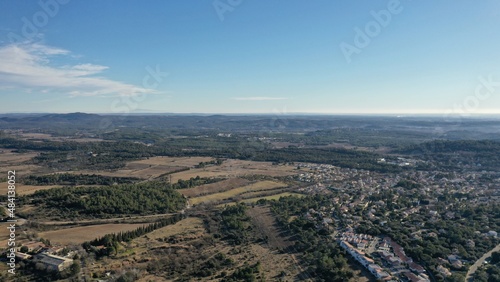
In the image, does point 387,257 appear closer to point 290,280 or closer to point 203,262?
point 290,280

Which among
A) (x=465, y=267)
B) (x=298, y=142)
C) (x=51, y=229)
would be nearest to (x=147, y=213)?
(x=51, y=229)

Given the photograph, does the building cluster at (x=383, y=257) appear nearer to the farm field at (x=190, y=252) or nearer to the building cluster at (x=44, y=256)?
the farm field at (x=190, y=252)

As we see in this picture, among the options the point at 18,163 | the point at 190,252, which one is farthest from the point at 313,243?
the point at 18,163

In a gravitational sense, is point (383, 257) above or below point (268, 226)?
below

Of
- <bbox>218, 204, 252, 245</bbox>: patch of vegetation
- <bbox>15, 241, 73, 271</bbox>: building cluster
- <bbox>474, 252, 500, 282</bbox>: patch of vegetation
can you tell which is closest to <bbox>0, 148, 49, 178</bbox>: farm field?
<bbox>15, 241, 73, 271</bbox>: building cluster

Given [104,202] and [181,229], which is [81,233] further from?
[181,229]

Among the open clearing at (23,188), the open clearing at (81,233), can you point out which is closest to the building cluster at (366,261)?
the open clearing at (81,233)
